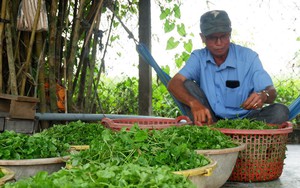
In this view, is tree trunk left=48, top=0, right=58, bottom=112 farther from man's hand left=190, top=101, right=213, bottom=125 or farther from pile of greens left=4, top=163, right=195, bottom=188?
pile of greens left=4, top=163, right=195, bottom=188

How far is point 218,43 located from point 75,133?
62.5 inches

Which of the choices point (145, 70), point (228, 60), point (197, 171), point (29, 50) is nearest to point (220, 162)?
point (197, 171)

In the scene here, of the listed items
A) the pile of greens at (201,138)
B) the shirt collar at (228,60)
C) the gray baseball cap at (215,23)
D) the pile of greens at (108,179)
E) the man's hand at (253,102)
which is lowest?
the pile of greens at (108,179)

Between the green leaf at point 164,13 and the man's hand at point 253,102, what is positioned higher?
the green leaf at point 164,13

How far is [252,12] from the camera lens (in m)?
5.57

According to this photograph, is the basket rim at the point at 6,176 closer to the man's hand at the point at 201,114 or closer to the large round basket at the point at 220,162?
the large round basket at the point at 220,162

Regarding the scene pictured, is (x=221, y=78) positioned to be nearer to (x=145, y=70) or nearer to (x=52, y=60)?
(x=145, y=70)

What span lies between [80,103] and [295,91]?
360 cm

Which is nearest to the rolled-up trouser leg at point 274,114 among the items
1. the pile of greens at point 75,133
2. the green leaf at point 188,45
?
the pile of greens at point 75,133

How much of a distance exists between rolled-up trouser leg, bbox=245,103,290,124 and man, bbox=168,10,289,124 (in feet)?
0.11

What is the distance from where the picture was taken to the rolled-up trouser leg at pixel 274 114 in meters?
3.64

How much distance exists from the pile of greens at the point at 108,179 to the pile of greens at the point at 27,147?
81cm

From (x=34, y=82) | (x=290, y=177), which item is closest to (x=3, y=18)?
(x=34, y=82)

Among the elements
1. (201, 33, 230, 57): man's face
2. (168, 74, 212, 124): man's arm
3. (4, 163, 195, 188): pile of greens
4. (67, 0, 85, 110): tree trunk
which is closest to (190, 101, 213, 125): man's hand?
(168, 74, 212, 124): man's arm
